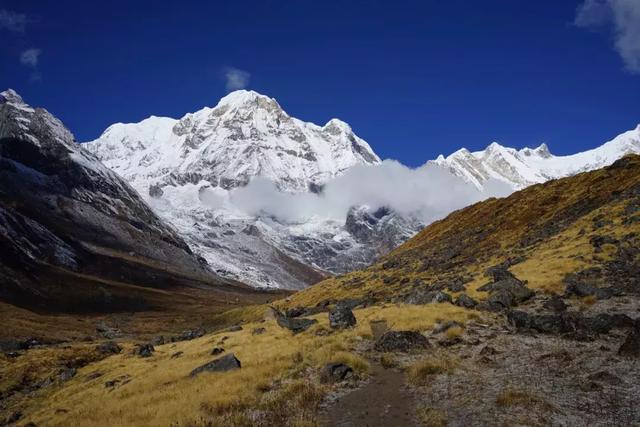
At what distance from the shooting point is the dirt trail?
1530cm

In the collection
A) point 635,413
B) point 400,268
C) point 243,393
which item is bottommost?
point 635,413

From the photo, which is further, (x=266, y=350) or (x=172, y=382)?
(x=266, y=350)

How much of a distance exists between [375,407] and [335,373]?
389cm

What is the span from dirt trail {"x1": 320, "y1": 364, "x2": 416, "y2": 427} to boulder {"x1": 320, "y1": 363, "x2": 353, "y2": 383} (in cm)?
114

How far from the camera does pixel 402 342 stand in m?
24.9

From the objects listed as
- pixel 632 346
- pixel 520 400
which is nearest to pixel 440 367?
pixel 520 400

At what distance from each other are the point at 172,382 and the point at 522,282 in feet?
80.0

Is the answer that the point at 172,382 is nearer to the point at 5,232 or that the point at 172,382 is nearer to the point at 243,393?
the point at 243,393

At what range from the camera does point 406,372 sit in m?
20.5

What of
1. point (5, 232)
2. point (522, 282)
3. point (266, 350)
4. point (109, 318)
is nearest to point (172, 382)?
point (266, 350)

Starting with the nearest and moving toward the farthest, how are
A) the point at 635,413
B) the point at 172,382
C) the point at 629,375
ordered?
the point at 635,413, the point at 629,375, the point at 172,382

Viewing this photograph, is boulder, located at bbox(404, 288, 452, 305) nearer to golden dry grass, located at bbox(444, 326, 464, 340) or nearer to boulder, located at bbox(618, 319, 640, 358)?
golden dry grass, located at bbox(444, 326, 464, 340)

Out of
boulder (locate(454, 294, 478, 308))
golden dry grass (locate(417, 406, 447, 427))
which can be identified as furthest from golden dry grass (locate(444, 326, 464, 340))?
golden dry grass (locate(417, 406, 447, 427))

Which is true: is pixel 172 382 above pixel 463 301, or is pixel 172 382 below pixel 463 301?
below
